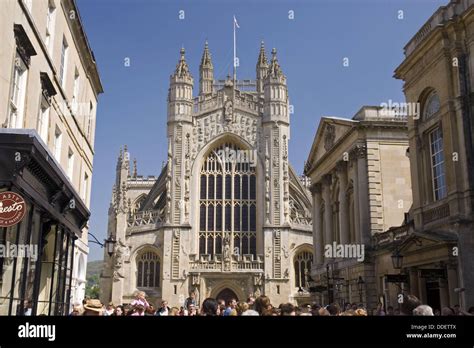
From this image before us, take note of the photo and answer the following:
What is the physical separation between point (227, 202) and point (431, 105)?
29174 mm

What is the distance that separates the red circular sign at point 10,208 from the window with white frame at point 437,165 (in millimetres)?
14597

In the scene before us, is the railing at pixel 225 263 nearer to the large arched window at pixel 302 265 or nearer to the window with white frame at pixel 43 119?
the large arched window at pixel 302 265

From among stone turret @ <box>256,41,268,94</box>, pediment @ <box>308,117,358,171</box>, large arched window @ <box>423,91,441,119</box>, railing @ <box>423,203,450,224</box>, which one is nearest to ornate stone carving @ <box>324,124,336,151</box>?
pediment @ <box>308,117,358,171</box>

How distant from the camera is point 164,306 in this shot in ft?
40.5

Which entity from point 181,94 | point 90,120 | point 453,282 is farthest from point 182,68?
point 453,282

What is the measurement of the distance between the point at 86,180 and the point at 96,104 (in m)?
4.08

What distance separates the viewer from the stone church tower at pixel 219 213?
44.3 meters

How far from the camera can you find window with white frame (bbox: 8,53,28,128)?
492 inches

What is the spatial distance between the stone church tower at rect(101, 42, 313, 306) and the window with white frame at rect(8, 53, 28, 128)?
32.1 meters

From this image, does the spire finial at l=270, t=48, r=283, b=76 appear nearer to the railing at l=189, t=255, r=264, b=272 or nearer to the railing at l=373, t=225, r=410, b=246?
the railing at l=189, t=255, r=264, b=272
